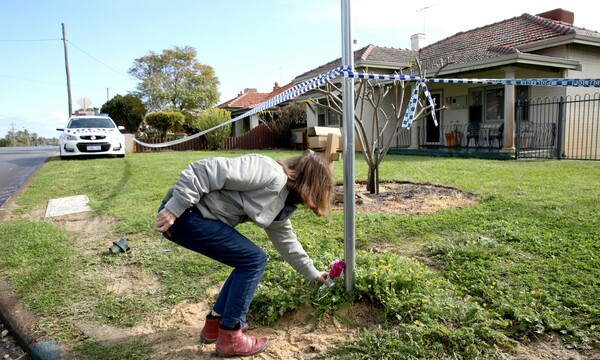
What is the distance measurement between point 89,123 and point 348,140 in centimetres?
1475

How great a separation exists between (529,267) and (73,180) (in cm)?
908

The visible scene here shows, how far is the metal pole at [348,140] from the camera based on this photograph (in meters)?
2.74

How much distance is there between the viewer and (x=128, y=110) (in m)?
38.8

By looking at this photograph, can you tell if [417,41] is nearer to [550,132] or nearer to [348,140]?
[550,132]

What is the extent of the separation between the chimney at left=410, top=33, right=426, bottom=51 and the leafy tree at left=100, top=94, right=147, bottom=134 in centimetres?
2612

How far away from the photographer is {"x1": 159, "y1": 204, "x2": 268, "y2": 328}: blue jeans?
2.37 metres

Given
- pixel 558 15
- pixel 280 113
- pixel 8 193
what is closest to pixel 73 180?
pixel 8 193

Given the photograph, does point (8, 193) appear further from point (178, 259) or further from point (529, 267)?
point (529, 267)

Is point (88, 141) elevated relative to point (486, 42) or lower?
lower

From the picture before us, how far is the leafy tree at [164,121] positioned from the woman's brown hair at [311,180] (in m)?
23.9

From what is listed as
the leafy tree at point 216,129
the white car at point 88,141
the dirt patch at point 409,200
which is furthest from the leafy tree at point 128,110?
the dirt patch at point 409,200

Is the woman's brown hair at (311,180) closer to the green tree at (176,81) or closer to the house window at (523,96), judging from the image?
the house window at (523,96)

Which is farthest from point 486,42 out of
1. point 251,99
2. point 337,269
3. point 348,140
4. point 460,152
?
point 251,99

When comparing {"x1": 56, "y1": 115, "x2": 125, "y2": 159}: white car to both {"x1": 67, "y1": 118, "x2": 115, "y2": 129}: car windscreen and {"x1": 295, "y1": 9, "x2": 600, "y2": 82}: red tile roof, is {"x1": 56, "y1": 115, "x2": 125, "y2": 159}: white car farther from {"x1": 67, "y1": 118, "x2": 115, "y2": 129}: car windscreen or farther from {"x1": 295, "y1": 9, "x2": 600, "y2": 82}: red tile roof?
{"x1": 295, "y1": 9, "x2": 600, "y2": 82}: red tile roof
